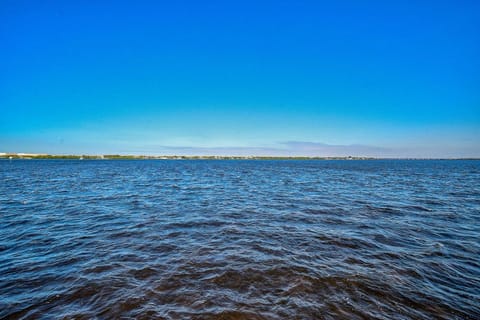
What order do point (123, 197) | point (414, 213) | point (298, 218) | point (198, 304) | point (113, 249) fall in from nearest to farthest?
point (198, 304), point (113, 249), point (298, 218), point (414, 213), point (123, 197)

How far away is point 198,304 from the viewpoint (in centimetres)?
620

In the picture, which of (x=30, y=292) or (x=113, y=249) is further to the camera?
(x=113, y=249)

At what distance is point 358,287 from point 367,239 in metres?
5.15

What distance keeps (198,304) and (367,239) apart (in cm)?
928

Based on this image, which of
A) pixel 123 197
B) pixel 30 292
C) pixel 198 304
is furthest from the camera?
pixel 123 197

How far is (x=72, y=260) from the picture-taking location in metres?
8.94

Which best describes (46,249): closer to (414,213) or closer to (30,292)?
(30,292)

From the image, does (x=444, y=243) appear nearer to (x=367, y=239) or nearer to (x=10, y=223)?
(x=367, y=239)

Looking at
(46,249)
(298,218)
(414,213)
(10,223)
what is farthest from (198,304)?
(414,213)

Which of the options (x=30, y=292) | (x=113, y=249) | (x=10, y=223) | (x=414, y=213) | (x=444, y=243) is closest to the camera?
(x=30, y=292)

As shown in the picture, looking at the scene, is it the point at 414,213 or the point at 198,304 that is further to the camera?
the point at 414,213

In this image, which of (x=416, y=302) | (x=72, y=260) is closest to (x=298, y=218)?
(x=416, y=302)

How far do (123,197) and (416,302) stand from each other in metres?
23.4

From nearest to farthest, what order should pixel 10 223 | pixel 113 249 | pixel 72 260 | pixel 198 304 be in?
pixel 198 304 → pixel 72 260 → pixel 113 249 → pixel 10 223
